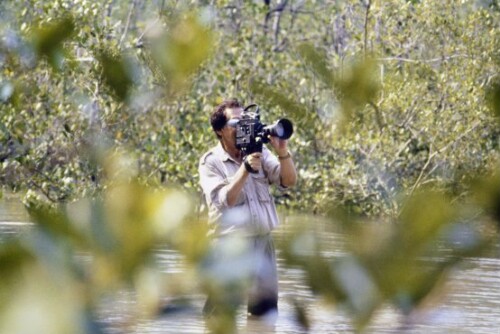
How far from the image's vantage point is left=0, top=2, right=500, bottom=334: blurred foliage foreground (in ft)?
4.59

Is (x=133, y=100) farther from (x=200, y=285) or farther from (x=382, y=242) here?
(x=382, y=242)

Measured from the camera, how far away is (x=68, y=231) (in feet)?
4.66

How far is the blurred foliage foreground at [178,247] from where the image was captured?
55.1 inches

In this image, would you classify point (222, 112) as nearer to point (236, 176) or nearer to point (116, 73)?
point (236, 176)

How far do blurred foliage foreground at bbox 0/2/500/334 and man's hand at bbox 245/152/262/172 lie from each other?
14.2 ft

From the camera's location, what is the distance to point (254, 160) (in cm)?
597

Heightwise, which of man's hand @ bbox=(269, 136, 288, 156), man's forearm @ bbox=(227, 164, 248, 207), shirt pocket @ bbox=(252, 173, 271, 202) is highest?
man's hand @ bbox=(269, 136, 288, 156)

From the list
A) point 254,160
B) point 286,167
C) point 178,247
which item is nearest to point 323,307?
point 178,247

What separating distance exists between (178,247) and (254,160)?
14.6 feet

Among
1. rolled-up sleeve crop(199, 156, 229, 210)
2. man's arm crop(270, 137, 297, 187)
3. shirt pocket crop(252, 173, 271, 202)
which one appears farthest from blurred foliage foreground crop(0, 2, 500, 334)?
shirt pocket crop(252, 173, 271, 202)

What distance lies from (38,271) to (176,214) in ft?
0.48

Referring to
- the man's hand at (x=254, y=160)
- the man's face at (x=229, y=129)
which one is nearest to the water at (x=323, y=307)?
the man's hand at (x=254, y=160)

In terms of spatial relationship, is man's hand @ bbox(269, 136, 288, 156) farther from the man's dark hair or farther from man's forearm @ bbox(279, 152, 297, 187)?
the man's dark hair

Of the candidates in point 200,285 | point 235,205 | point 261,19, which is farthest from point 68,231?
point 261,19
